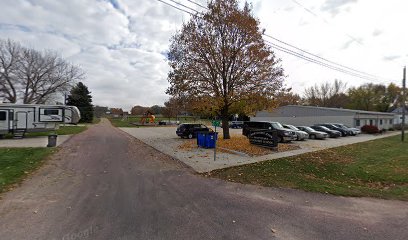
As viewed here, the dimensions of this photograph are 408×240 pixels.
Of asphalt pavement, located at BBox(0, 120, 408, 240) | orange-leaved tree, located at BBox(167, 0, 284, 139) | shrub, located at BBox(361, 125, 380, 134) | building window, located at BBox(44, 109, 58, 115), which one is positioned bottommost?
asphalt pavement, located at BBox(0, 120, 408, 240)

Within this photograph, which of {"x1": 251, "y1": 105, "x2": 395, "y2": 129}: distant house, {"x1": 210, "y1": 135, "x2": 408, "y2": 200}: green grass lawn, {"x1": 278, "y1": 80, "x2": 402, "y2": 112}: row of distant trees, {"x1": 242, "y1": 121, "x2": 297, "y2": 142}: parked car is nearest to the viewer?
{"x1": 210, "y1": 135, "x2": 408, "y2": 200}: green grass lawn

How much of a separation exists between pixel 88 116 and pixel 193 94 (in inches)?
2018

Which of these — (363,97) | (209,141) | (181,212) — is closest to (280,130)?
(209,141)

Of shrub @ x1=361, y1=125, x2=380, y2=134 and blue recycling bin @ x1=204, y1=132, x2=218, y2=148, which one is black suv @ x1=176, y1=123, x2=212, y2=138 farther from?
shrub @ x1=361, y1=125, x2=380, y2=134

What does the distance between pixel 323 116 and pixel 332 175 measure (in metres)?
30.7

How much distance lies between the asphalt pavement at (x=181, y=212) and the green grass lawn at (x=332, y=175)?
683 mm

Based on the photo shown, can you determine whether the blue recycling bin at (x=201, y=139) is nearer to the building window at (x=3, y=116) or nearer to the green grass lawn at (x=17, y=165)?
the green grass lawn at (x=17, y=165)

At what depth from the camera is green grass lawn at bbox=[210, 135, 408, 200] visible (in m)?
6.91

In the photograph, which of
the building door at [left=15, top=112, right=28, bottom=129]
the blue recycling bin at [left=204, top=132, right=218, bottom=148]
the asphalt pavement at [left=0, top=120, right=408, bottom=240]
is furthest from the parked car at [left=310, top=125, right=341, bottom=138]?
the building door at [left=15, top=112, right=28, bottom=129]

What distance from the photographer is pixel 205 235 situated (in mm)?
3975

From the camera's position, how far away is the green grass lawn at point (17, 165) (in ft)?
23.7

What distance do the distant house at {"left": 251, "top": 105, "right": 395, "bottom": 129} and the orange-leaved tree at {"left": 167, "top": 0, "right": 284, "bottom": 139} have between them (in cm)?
1788

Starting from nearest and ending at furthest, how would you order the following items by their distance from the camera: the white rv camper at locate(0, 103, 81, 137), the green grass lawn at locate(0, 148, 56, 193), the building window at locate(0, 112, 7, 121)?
1. the green grass lawn at locate(0, 148, 56, 193)
2. the building window at locate(0, 112, 7, 121)
3. the white rv camper at locate(0, 103, 81, 137)

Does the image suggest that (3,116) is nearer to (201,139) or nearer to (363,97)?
(201,139)
